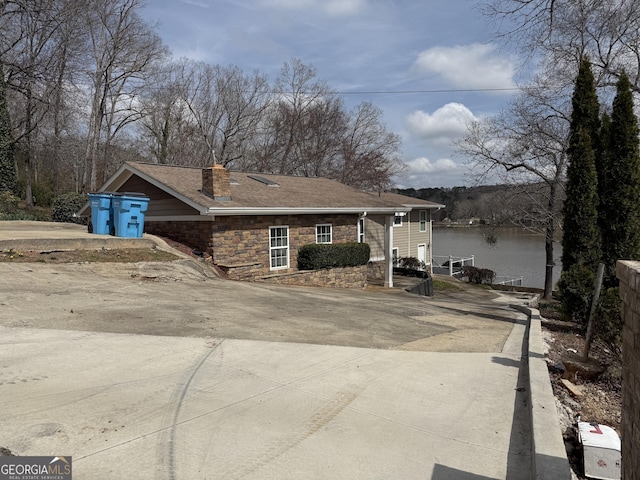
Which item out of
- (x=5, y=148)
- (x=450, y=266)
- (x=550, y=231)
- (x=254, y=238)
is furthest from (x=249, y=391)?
(x=450, y=266)

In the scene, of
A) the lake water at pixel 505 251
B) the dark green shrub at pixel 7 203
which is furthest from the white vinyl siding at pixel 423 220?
the dark green shrub at pixel 7 203

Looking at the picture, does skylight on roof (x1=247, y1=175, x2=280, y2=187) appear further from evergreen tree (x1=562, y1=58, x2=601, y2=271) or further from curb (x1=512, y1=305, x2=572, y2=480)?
curb (x1=512, y1=305, x2=572, y2=480)

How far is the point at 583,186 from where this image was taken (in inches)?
401

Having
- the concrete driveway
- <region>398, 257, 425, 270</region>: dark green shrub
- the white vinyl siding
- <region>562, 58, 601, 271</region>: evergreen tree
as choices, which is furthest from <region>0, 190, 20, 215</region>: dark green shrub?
the white vinyl siding

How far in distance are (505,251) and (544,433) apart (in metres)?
46.7

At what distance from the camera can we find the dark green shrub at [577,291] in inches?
360

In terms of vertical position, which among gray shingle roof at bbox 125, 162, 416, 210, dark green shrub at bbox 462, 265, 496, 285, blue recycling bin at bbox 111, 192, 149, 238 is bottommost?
dark green shrub at bbox 462, 265, 496, 285

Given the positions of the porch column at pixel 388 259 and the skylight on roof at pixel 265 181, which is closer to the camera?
the skylight on roof at pixel 265 181

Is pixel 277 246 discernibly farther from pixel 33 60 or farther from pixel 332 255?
pixel 33 60

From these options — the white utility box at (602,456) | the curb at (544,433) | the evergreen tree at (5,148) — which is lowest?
the white utility box at (602,456)

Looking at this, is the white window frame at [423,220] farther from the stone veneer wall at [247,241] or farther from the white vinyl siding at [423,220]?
the stone veneer wall at [247,241]

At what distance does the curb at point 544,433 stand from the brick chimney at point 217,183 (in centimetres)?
1018

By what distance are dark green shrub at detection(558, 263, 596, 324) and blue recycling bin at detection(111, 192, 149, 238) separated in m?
10.8

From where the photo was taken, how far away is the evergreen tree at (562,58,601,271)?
1017cm
